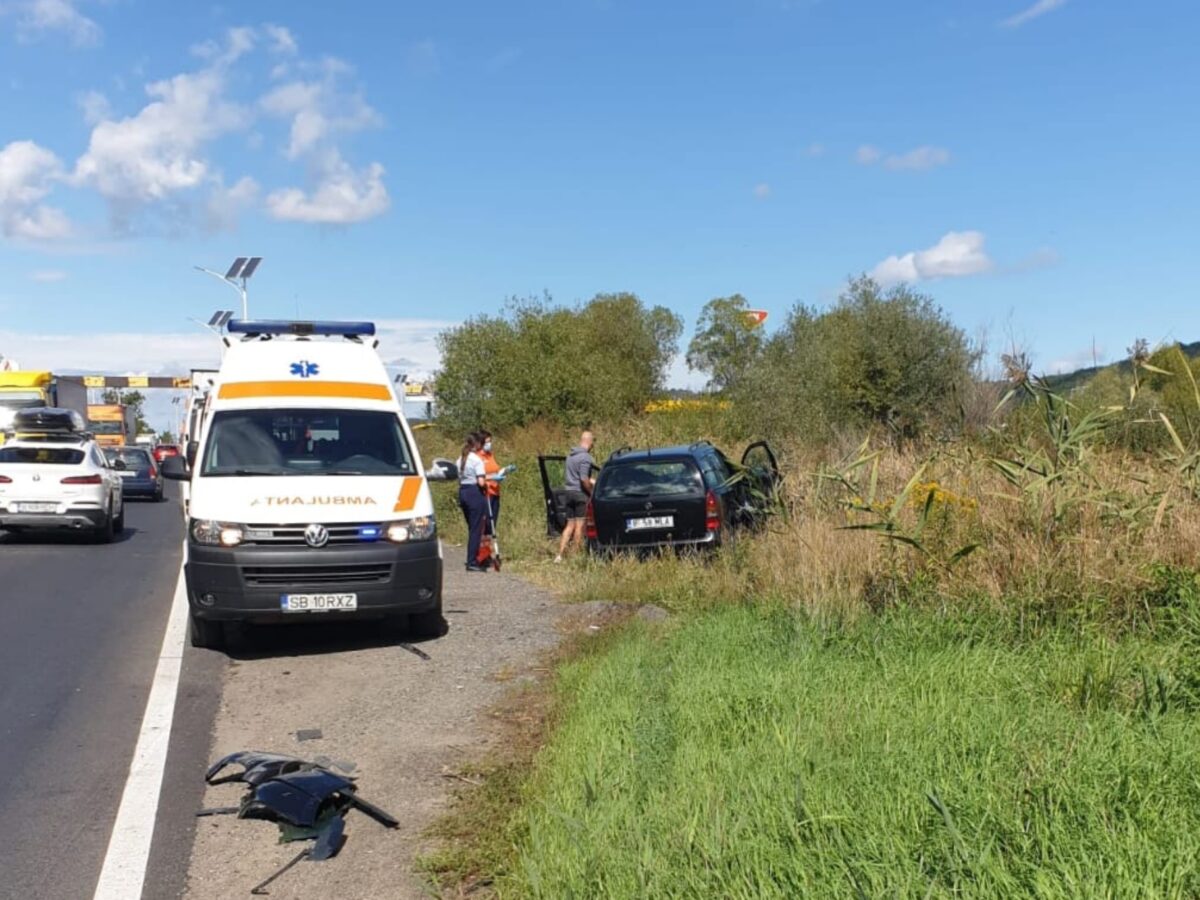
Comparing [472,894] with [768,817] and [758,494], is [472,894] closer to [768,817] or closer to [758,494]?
[768,817]

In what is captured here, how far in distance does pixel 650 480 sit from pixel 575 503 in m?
2.56

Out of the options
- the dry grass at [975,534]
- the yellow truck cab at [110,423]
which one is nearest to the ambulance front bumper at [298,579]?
the dry grass at [975,534]

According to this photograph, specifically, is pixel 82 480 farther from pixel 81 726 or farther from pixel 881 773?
pixel 881 773

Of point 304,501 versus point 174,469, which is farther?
point 174,469

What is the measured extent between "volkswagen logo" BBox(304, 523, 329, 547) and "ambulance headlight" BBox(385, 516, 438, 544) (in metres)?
0.50

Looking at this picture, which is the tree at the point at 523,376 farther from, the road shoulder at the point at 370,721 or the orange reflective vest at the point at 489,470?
the road shoulder at the point at 370,721

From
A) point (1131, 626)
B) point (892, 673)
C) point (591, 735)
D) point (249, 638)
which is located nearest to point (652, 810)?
point (591, 735)

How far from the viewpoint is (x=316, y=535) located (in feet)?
30.9

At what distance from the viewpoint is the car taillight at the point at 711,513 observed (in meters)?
12.9

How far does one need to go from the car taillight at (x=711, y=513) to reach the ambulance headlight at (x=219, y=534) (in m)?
5.33

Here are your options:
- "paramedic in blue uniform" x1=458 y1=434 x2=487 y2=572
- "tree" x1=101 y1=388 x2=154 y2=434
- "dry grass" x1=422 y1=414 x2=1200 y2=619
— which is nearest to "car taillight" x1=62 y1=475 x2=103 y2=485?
"paramedic in blue uniform" x1=458 y1=434 x2=487 y2=572

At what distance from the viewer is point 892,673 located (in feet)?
20.6

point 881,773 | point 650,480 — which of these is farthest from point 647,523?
point 881,773

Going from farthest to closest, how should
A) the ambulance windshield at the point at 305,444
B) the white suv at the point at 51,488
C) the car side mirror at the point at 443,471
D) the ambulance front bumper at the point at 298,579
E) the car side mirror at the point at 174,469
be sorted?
1. the white suv at the point at 51,488
2. the car side mirror at the point at 443,471
3. the car side mirror at the point at 174,469
4. the ambulance windshield at the point at 305,444
5. the ambulance front bumper at the point at 298,579
